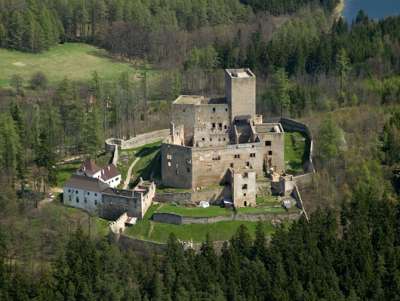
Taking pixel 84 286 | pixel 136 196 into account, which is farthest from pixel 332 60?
pixel 84 286

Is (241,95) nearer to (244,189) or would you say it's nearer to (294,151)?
(294,151)

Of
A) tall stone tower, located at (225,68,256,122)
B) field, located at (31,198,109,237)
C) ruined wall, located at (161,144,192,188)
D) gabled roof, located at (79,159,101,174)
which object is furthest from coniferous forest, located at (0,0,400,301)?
ruined wall, located at (161,144,192,188)

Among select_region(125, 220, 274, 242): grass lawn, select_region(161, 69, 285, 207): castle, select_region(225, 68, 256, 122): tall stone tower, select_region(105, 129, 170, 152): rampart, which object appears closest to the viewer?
select_region(125, 220, 274, 242): grass lawn

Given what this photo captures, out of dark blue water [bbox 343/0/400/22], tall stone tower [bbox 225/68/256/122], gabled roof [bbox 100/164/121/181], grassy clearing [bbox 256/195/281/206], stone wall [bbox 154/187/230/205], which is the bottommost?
grassy clearing [bbox 256/195/281/206]

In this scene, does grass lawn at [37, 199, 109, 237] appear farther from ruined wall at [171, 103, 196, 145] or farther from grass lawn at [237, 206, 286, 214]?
ruined wall at [171, 103, 196, 145]

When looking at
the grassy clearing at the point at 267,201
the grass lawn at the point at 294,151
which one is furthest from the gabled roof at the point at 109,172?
the grass lawn at the point at 294,151

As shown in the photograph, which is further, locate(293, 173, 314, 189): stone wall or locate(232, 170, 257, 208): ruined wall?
locate(293, 173, 314, 189): stone wall

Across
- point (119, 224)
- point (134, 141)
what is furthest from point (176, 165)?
point (134, 141)

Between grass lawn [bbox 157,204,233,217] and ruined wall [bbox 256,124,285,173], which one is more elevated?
ruined wall [bbox 256,124,285,173]
